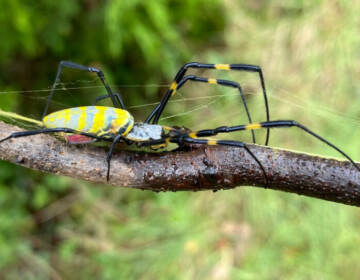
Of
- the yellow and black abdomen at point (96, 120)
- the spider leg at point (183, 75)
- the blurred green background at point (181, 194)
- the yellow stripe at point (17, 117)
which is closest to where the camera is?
the yellow stripe at point (17, 117)

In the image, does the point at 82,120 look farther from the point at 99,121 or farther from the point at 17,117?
the point at 17,117

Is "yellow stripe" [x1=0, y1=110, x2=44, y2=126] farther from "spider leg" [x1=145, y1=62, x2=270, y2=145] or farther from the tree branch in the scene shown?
"spider leg" [x1=145, y1=62, x2=270, y2=145]

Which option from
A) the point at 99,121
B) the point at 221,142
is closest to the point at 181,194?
the point at 99,121

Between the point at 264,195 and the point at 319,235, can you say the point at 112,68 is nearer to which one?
the point at 264,195

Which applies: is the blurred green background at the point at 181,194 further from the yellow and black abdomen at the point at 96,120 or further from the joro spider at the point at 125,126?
the yellow and black abdomen at the point at 96,120

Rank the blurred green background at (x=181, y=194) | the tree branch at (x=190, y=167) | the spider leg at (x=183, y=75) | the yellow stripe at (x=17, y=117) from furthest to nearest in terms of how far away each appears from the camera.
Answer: the blurred green background at (x=181, y=194) < the spider leg at (x=183, y=75) < the yellow stripe at (x=17, y=117) < the tree branch at (x=190, y=167)

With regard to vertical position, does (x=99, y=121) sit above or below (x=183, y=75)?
below

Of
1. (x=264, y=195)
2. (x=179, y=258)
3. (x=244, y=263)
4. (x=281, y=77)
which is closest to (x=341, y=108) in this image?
(x=281, y=77)

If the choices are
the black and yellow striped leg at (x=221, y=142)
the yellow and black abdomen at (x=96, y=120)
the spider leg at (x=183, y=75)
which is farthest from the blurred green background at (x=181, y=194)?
the black and yellow striped leg at (x=221, y=142)
